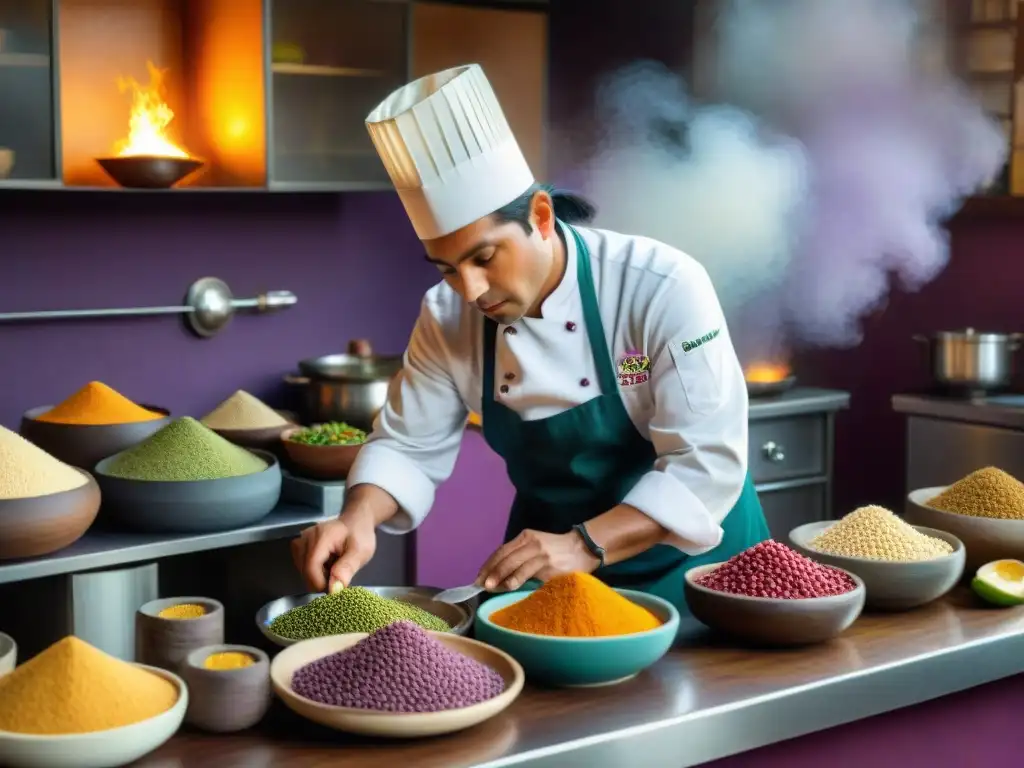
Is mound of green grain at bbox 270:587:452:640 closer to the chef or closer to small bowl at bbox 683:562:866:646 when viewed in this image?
the chef

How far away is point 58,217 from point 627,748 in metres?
2.71

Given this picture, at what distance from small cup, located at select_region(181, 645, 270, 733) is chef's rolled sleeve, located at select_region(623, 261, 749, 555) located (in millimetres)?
721

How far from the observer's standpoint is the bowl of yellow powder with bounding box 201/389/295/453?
340cm

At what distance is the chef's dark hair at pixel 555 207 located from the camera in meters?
2.05

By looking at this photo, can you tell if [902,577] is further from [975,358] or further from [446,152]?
[975,358]

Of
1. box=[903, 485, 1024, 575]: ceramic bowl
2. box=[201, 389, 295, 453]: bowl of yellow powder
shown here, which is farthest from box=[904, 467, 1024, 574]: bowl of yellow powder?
box=[201, 389, 295, 453]: bowl of yellow powder

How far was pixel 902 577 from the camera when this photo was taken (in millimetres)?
1924

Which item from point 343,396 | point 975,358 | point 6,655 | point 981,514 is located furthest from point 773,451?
point 6,655

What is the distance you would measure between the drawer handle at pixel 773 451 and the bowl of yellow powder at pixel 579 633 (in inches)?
101

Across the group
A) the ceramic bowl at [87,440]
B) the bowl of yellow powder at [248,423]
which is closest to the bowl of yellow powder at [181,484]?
the ceramic bowl at [87,440]

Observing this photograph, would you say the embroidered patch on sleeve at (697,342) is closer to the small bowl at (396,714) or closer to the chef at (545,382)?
the chef at (545,382)

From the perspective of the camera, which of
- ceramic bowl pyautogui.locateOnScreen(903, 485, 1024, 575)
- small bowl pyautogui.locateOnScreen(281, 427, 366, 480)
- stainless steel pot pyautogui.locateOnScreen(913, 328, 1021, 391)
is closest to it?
ceramic bowl pyautogui.locateOnScreen(903, 485, 1024, 575)

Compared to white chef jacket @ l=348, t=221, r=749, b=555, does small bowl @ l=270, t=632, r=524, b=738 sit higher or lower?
lower

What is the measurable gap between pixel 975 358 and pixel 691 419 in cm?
233
